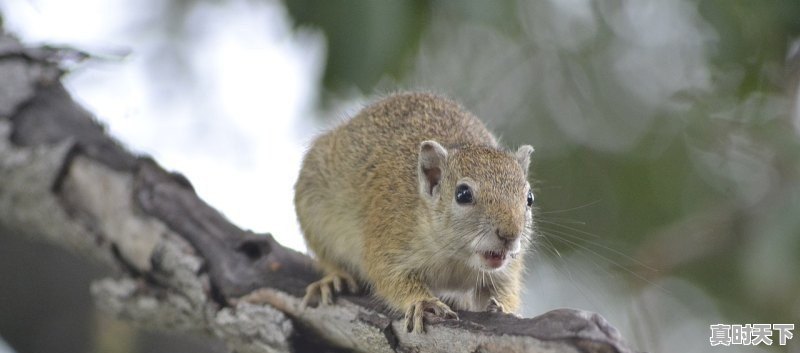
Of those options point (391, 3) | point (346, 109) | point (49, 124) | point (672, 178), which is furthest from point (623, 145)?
point (49, 124)

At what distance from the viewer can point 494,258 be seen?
15.1 ft

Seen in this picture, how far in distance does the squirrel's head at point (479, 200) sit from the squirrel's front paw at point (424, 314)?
1.20 ft

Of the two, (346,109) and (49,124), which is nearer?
Result: (49,124)

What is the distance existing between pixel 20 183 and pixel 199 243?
1193 mm

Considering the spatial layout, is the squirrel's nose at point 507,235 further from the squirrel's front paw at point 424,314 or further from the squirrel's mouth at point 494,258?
the squirrel's front paw at point 424,314

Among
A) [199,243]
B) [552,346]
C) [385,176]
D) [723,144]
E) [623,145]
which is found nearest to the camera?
[552,346]

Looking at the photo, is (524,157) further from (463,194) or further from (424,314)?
(424,314)

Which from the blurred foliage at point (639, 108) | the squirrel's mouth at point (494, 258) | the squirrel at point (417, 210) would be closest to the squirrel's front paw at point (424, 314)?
the squirrel at point (417, 210)

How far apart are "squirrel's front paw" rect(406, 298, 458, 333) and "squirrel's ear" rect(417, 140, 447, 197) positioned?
3.15 ft

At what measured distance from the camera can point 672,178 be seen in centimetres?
673

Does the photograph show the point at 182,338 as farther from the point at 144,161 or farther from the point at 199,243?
the point at 144,161

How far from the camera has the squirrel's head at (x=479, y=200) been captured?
4.60 metres

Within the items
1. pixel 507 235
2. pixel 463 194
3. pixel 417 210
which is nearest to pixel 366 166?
pixel 417 210

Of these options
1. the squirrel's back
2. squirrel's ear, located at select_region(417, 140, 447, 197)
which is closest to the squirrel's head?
squirrel's ear, located at select_region(417, 140, 447, 197)
